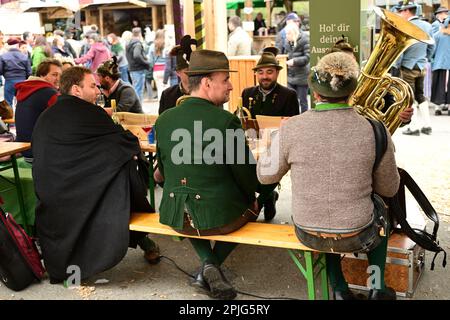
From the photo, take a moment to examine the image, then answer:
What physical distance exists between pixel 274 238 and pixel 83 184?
131 centimetres

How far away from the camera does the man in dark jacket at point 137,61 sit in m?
11.3

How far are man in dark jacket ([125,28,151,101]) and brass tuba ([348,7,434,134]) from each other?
832 cm

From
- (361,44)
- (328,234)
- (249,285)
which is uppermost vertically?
(361,44)

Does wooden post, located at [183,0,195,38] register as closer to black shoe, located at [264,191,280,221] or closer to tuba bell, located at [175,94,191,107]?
black shoe, located at [264,191,280,221]

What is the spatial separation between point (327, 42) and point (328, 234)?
2872 millimetres

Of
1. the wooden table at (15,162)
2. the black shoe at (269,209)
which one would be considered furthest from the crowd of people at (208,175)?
the wooden table at (15,162)

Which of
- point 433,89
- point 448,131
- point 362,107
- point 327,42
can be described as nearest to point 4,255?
point 362,107

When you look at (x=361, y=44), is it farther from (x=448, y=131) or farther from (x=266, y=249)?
(x=448, y=131)

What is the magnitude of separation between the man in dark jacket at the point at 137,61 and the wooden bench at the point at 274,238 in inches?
323

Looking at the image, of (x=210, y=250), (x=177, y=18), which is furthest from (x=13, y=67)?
(x=210, y=250)

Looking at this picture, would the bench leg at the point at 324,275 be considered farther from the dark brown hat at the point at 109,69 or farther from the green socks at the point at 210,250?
the dark brown hat at the point at 109,69

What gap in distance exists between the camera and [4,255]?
348cm

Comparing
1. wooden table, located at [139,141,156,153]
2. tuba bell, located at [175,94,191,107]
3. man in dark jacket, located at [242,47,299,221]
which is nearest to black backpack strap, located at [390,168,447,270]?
tuba bell, located at [175,94,191,107]

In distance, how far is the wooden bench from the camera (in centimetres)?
296
